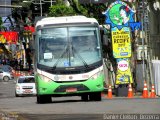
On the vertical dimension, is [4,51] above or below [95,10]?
below

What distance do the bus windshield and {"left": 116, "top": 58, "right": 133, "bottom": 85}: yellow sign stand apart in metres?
11.3

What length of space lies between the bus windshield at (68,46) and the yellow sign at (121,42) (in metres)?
10.0

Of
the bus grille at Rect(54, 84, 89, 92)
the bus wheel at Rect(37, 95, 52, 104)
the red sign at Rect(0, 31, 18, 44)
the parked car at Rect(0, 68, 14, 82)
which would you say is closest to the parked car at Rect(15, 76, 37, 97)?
the bus wheel at Rect(37, 95, 52, 104)

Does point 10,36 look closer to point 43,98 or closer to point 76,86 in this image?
point 43,98

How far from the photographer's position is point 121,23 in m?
37.6

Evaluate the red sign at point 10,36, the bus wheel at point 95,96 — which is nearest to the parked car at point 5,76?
the red sign at point 10,36

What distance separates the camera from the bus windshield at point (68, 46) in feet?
87.7

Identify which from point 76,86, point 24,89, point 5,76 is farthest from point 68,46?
point 5,76

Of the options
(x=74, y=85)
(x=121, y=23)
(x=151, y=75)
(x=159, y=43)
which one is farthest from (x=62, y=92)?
(x=159, y=43)

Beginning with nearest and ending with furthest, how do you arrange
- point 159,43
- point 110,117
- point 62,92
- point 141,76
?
point 110,117, point 62,92, point 141,76, point 159,43

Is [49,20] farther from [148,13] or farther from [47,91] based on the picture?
[148,13]

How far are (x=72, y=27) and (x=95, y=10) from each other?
19.2 meters

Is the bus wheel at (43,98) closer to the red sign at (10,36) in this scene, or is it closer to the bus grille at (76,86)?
the bus grille at (76,86)

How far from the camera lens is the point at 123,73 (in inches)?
1513
